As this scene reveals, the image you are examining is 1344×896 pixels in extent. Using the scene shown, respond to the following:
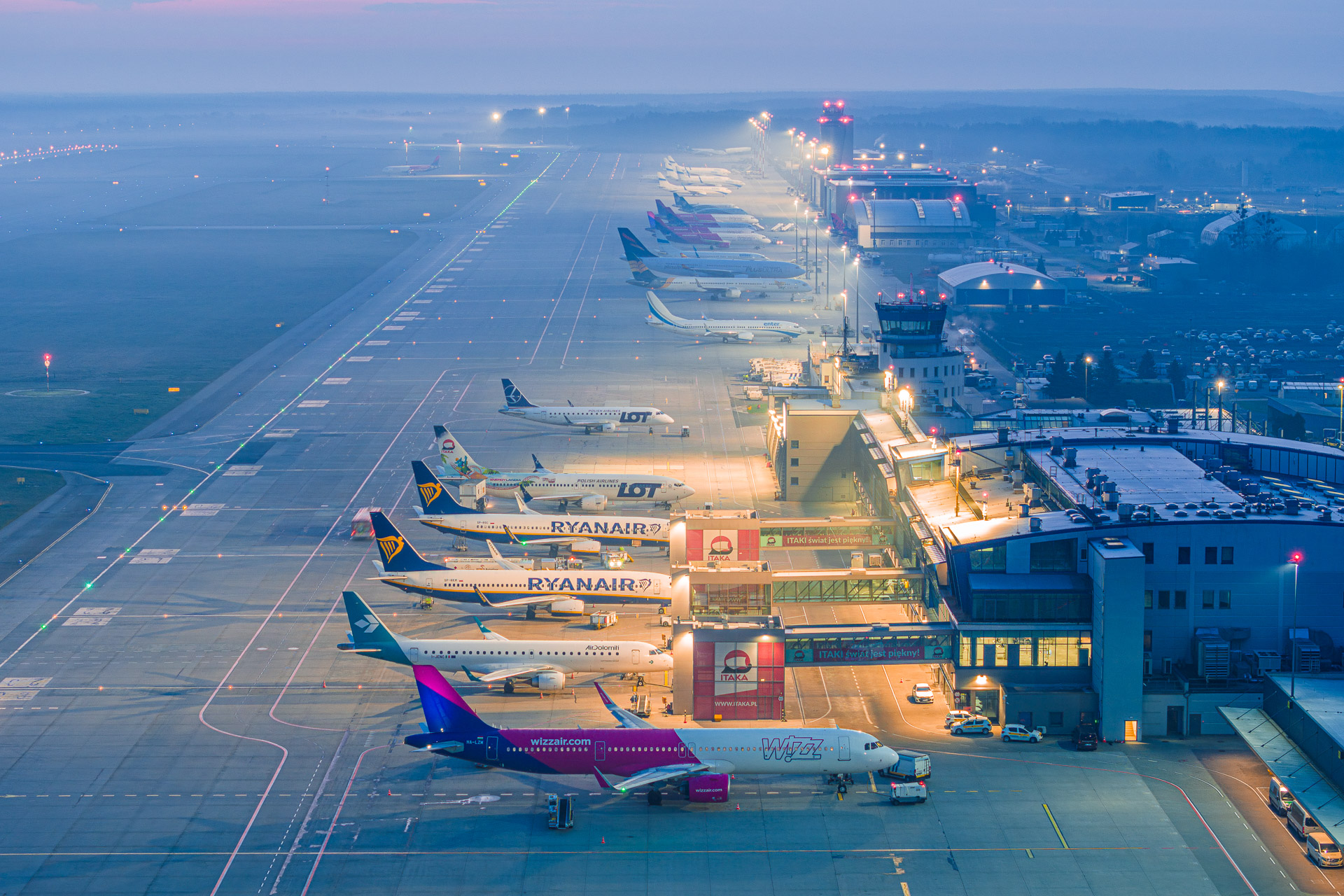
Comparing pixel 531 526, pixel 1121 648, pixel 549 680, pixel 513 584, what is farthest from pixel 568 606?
pixel 1121 648

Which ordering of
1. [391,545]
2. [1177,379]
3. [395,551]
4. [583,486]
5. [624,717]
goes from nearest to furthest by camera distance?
[624,717] → [391,545] → [395,551] → [583,486] → [1177,379]

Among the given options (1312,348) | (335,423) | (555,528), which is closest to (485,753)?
(555,528)

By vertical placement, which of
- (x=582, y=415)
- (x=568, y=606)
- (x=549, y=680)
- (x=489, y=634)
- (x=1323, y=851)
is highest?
(x=582, y=415)

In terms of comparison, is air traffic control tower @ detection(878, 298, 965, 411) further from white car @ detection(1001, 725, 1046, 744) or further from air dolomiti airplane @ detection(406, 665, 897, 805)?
air dolomiti airplane @ detection(406, 665, 897, 805)

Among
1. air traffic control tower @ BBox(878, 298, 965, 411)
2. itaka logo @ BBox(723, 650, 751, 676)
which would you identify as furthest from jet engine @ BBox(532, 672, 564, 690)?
air traffic control tower @ BBox(878, 298, 965, 411)

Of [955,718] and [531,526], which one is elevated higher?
[531,526]

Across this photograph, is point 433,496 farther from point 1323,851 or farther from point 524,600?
point 1323,851

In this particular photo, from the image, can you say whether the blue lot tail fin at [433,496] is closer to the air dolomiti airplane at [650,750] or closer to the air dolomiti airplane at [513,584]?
the air dolomiti airplane at [513,584]
